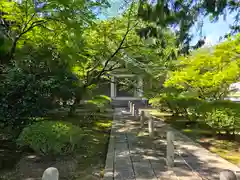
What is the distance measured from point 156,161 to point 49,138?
8.33 feet

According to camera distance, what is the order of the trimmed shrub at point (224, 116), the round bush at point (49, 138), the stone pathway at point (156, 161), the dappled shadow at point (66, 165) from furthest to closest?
the trimmed shrub at point (224, 116) < the round bush at point (49, 138) < the dappled shadow at point (66, 165) < the stone pathway at point (156, 161)

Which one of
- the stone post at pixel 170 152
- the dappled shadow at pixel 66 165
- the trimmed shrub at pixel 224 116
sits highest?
the trimmed shrub at pixel 224 116

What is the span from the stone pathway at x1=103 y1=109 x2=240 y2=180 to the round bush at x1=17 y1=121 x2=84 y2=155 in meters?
1.07

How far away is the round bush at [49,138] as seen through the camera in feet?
17.0

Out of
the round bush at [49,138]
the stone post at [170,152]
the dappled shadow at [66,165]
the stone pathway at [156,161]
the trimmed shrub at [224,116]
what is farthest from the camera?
the trimmed shrub at [224,116]

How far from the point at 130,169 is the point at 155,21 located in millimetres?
3106

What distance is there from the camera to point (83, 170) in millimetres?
5000

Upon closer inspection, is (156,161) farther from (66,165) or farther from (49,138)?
(49,138)

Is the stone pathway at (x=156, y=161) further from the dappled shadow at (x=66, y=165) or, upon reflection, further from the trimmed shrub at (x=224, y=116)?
the trimmed shrub at (x=224, y=116)

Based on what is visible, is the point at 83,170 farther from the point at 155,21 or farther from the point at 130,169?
the point at 155,21

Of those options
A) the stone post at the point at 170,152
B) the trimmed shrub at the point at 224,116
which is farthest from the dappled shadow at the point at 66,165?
the trimmed shrub at the point at 224,116

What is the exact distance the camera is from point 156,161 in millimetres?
5430

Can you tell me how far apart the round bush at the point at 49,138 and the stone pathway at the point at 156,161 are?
→ 1068mm

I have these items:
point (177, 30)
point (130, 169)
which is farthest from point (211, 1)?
point (130, 169)
